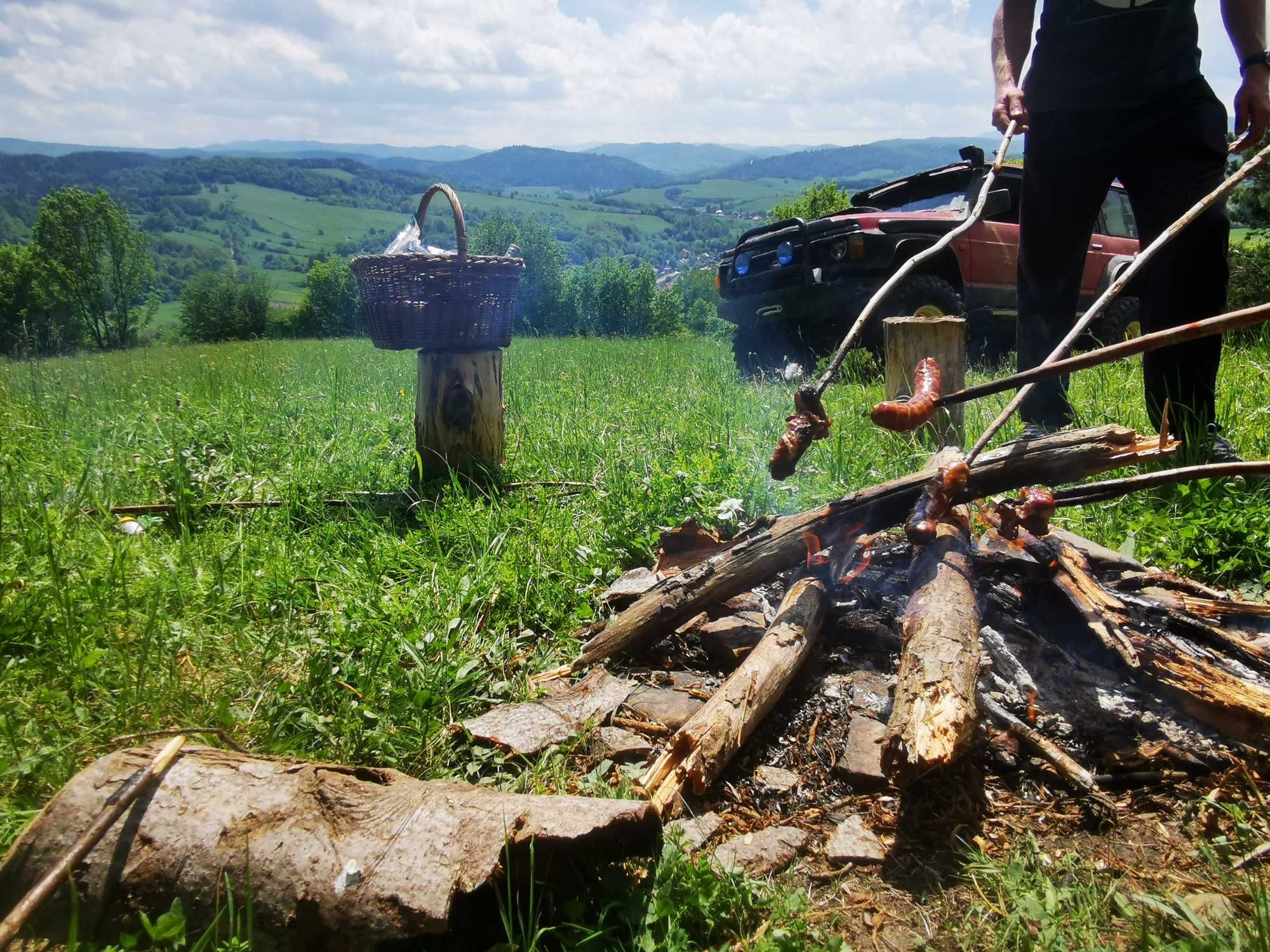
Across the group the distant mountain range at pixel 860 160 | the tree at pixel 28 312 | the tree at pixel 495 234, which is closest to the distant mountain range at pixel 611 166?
the distant mountain range at pixel 860 160

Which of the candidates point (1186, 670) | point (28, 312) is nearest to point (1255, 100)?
point (1186, 670)

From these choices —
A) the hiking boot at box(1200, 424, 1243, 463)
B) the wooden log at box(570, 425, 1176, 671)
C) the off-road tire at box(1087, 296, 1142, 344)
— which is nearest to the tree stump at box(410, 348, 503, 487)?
the wooden log at box(570, 425, 1176, 671)

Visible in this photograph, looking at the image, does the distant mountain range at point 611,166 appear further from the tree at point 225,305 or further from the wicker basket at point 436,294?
the wicker basket at point 436,294

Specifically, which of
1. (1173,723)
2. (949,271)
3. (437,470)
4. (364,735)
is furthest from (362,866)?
(949,271)

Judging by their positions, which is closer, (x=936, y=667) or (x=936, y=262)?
(x=936, y=667)

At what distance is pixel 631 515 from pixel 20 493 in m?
2.42

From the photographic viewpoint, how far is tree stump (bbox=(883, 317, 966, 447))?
153 inches

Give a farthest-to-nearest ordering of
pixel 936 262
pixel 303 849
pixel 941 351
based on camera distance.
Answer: pixel 936 262
pixel 941 351
pixel 303 849

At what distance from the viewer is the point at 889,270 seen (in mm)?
7273

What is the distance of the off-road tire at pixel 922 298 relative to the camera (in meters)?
7.08

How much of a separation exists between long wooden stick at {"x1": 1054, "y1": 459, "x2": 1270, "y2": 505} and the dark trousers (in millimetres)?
1356

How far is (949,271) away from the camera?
7.58 metres

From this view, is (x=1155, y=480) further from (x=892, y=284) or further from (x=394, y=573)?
(x=394, y=573)

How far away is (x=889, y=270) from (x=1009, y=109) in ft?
13.3
